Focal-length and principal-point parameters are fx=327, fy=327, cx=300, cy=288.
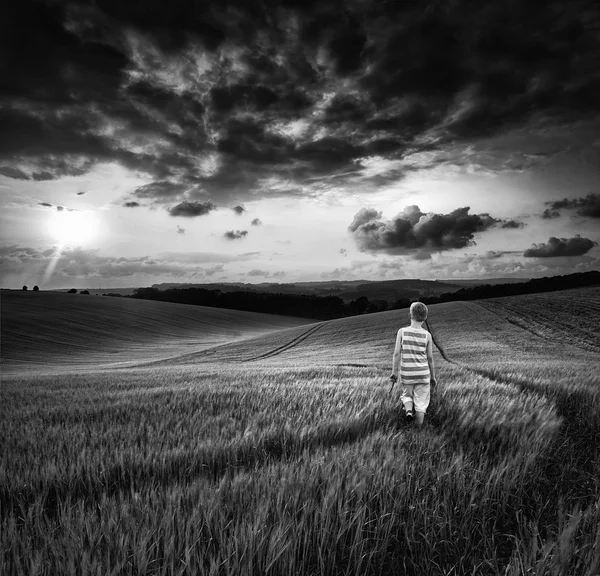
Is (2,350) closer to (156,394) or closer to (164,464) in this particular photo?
(156,394)

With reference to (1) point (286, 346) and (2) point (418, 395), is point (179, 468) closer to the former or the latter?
(2) point (418, 395)

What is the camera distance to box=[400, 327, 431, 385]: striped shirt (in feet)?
18.0

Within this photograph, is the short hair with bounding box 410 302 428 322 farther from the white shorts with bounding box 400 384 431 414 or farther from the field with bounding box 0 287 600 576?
the field with bounding box 0 287 600 576

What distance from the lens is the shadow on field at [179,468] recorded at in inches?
113

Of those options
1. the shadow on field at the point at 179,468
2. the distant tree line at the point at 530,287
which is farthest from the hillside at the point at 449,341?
the distant tree line at the point at 530,287

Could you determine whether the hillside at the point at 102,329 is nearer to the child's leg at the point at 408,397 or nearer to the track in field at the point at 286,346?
the track in field at the point at 286,346

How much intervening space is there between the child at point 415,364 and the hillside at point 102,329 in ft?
121

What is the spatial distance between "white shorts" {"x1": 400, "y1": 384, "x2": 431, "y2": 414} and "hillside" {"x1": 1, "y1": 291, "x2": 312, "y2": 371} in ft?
121

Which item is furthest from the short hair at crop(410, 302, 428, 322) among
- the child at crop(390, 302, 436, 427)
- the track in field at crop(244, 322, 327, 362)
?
the track in field at crop(244, 322, 327, 362)

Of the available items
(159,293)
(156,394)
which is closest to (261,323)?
(159,293)

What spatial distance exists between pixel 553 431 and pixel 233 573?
15.6 feet

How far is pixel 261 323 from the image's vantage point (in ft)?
288

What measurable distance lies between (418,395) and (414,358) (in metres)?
→ 0.62

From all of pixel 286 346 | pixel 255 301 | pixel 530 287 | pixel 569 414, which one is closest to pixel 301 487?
pixel 569 414
